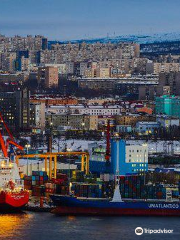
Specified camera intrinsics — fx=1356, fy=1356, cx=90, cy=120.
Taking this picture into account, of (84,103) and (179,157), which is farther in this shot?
(84,103)

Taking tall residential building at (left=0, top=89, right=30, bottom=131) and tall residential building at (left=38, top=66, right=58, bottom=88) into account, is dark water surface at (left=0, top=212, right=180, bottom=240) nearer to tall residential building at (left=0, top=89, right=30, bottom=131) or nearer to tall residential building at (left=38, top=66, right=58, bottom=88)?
tall residential building at (left=0, top=89, right=30, bottom=131)

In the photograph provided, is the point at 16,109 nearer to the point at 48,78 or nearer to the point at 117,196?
the point at 117,196

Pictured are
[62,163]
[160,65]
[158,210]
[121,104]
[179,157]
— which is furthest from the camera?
[160,65]

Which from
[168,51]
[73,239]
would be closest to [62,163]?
[73,239]

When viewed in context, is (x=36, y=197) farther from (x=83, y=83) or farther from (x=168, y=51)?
(x=168, y=51)

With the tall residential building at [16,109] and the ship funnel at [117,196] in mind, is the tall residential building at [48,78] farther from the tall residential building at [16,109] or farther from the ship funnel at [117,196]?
the ship funnel at [117,196]

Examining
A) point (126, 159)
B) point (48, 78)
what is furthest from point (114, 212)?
point (48, 78)

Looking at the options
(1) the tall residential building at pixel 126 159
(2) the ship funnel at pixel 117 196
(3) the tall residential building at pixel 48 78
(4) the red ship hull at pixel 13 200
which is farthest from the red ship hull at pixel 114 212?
(3) the tall residential building at pixel 48 78
